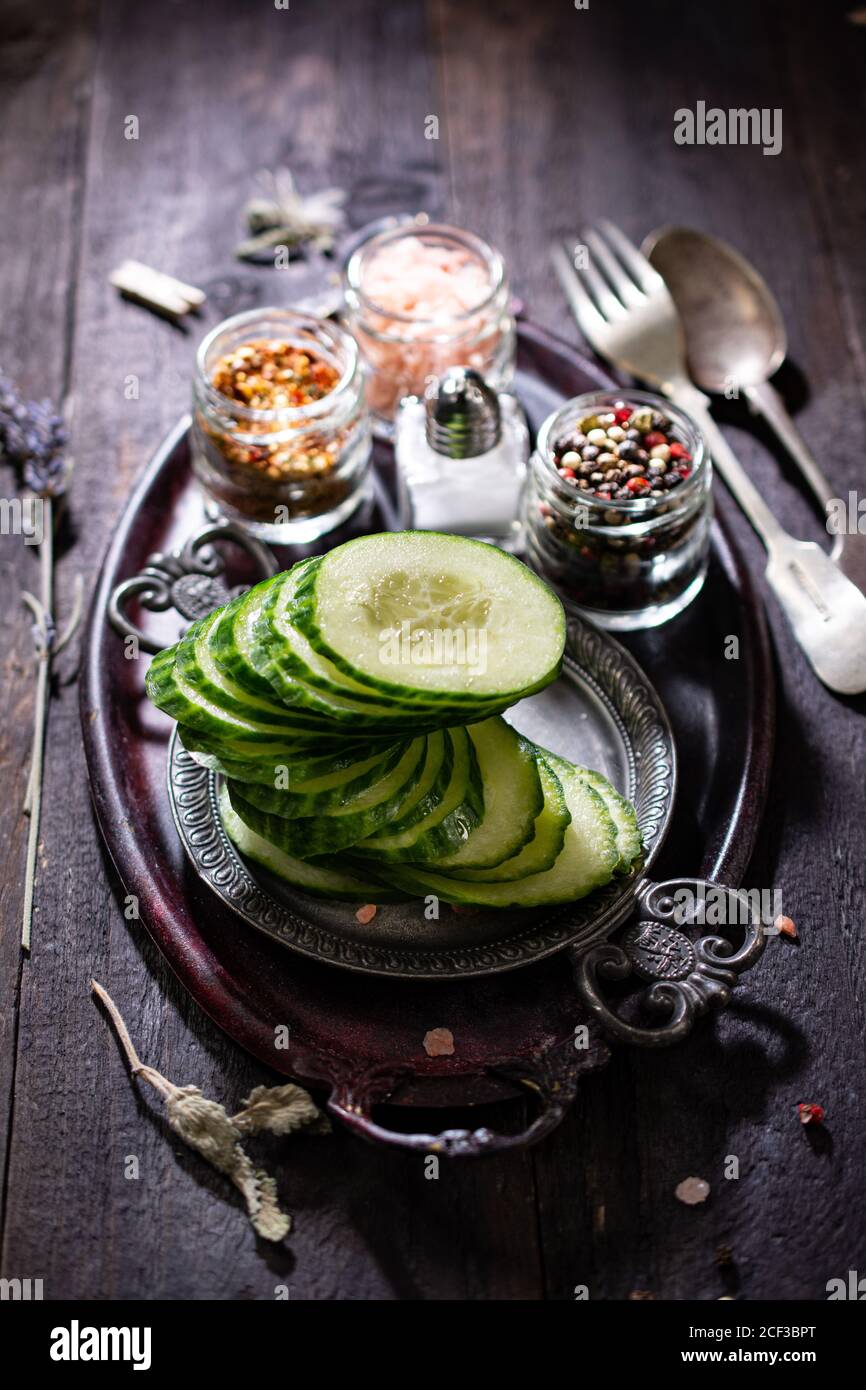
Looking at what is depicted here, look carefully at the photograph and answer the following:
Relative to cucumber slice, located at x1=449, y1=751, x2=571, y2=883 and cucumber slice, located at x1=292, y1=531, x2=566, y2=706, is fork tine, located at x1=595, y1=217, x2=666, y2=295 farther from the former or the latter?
cucumber slice, located at x1=449, y1=751, x2=571, y2=883

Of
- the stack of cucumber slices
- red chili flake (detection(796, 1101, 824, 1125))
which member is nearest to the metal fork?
the stack of cucumber slices

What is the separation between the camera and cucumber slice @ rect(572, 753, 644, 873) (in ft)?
6.76

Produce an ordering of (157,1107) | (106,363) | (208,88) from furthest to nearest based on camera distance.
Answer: (208,88) → (106,363) → (157,1107)

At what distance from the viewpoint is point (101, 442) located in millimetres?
2814

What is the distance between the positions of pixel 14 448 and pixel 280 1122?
1564 millimetres

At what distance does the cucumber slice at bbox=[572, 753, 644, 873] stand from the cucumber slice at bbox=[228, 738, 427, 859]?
286 mm

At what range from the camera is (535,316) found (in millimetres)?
3000

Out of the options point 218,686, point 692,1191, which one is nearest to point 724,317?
point 218,686

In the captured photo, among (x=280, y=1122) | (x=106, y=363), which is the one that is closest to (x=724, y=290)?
(x=106, y=363)

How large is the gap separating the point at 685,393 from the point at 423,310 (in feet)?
2.00

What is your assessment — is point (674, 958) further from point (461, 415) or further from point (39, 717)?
point (39, 717)

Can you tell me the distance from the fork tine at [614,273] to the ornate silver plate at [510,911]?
0.94 m
